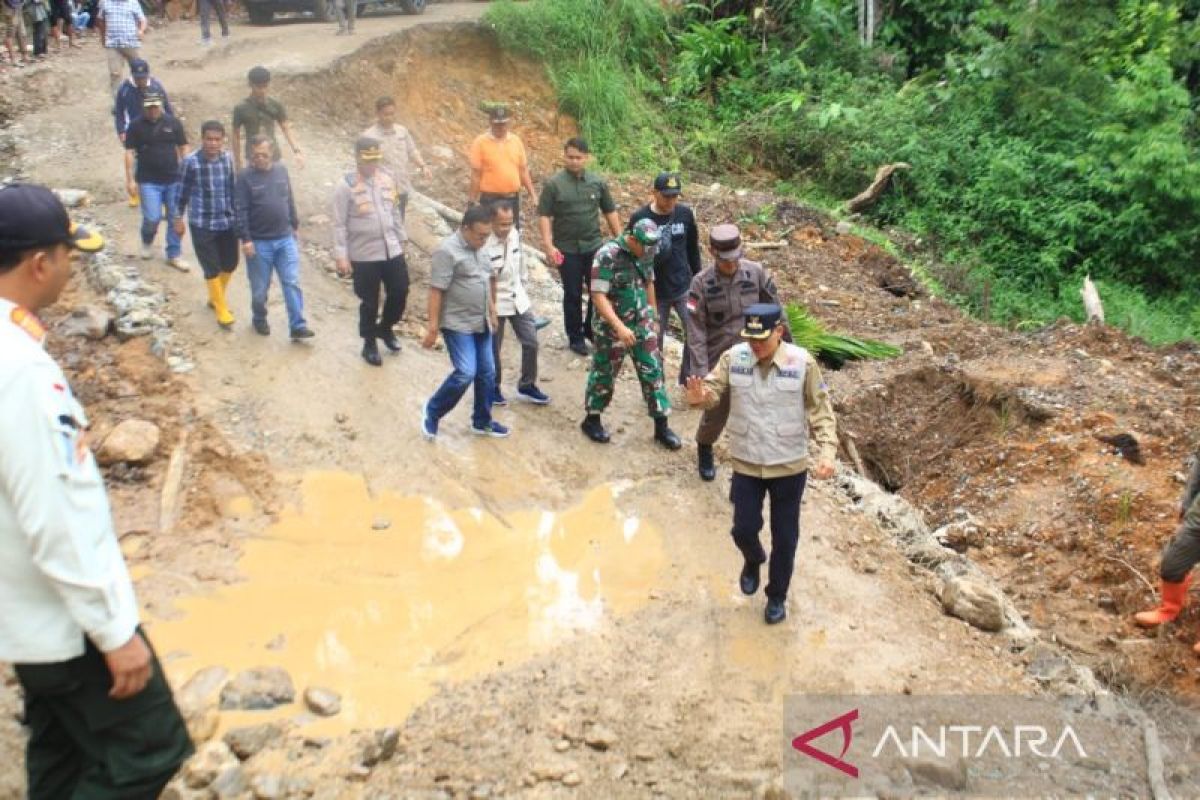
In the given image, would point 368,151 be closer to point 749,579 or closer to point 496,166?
point 496,166

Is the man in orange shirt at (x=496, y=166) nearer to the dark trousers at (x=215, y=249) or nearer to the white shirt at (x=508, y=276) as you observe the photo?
the white shirt at (x=508, y=276)

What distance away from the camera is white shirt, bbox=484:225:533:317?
7094 mm

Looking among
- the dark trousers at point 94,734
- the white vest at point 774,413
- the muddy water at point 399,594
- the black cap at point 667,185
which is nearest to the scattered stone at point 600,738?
the muddy water at point 399,594

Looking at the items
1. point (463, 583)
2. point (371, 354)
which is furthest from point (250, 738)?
point (371, 354)

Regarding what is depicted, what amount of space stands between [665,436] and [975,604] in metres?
2.50

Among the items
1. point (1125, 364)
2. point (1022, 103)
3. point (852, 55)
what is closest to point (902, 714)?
point (1125, 364)

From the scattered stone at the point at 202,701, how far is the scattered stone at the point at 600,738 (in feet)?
5.15

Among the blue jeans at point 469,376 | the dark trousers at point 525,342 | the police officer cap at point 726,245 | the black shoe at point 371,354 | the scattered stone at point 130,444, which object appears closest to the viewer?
the scattered stone at point 130,444

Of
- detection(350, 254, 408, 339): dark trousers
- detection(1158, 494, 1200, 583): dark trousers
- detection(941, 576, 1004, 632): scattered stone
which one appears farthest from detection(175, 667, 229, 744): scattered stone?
detection(1158, 494, 1200, 583): dark trousers

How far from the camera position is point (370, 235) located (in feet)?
24.3

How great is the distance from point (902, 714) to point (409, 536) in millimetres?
2912

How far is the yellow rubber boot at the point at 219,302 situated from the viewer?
7.81 m

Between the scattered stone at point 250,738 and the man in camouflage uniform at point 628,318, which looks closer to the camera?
the scattered stone at point 250,738

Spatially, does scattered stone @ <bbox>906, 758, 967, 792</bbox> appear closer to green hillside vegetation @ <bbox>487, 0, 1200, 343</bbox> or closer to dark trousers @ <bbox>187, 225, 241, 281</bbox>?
dark trousers @ <bbox>187, 225, 241, 281</bbox>
